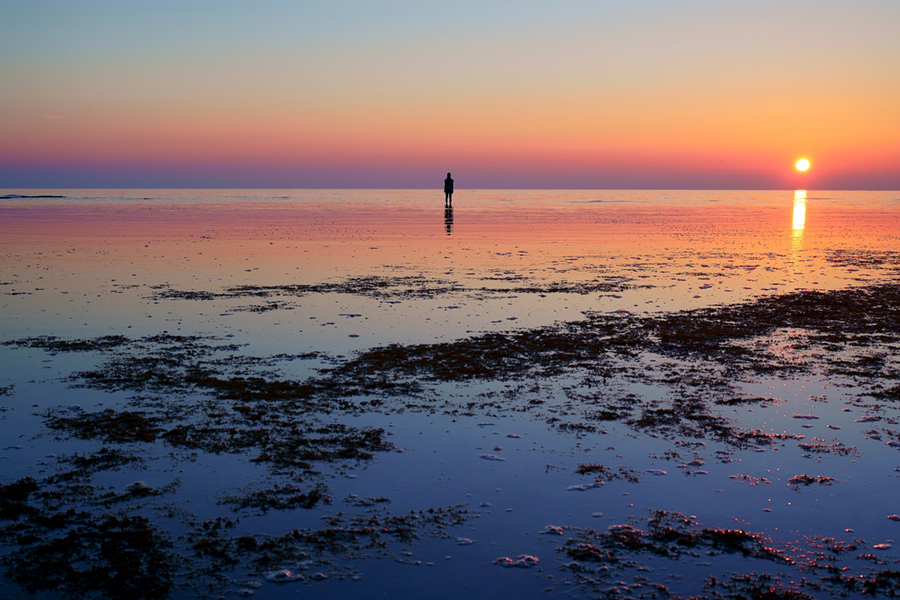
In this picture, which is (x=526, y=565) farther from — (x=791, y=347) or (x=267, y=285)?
(x=267, y=285)

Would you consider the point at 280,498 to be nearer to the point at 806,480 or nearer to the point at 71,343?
the point at 806,480

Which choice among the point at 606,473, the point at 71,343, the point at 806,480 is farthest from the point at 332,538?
the point at 71,343

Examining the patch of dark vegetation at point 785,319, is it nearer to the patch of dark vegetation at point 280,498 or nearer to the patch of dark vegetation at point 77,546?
the patch of dark vegetation at point 280,498

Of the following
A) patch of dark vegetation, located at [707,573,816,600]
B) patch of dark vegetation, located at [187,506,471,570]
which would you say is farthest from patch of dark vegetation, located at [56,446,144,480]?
patch of dark vegetation, located at [707,573,816,600]

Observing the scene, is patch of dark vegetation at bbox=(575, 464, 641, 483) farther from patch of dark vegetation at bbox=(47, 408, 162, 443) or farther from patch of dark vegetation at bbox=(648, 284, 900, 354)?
patch of dark vegetation at bbox=(648, 284, 900, 354)

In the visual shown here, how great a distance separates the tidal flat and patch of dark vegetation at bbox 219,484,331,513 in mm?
27

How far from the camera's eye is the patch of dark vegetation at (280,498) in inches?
227

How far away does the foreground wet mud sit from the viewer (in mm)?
4875

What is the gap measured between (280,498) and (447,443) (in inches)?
76.6

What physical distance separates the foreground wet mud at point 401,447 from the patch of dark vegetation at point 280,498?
0.07 feet

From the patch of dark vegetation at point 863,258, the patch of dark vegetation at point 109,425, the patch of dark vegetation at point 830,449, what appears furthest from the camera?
the patch of dark vegetation at point 863,258

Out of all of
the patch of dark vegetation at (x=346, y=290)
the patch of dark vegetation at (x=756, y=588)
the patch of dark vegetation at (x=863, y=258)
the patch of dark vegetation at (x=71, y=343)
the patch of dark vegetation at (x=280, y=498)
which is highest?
the patch of dark vegetation at (x=863, y=258)

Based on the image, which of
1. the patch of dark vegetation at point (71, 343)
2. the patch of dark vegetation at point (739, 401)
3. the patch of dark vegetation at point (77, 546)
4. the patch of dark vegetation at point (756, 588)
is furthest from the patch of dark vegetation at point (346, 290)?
the patch of dark vegetation at point (756, 588)

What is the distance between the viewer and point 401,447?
23.3ft
